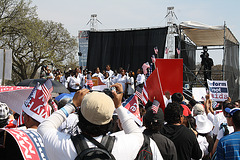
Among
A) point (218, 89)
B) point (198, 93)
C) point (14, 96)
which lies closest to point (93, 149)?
point (14, 96)

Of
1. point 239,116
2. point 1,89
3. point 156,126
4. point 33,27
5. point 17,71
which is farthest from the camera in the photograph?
point 17,71

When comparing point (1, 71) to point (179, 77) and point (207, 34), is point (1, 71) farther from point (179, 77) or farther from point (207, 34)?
point (207, 34)

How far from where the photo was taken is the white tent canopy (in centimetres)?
1240

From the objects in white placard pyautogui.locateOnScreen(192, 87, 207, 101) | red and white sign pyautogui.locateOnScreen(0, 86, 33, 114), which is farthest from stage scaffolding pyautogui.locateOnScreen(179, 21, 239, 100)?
red and white sign pyautogui.locateOnScreen(0, 86, 33, 114)

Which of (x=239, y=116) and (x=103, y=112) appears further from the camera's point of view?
(x=239, y=116)

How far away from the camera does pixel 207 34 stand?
1445 cm

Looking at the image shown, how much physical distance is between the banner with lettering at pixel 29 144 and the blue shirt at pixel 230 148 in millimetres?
1433

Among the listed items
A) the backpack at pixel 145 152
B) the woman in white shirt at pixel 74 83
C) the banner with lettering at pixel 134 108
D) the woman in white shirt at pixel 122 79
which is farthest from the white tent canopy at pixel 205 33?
the backpack at pixel 145 152

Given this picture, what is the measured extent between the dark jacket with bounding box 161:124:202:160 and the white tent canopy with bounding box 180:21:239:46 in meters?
9.82

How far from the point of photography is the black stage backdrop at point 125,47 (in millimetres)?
17812

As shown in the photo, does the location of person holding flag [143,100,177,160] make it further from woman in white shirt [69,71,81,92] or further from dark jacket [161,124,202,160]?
woman in white shirt [69,71,81,92]

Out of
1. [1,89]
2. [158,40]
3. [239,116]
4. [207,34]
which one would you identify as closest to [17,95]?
[1,89]

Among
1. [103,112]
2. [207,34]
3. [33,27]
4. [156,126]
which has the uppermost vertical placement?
[33,27]

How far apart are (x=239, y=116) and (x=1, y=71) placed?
4602mm
